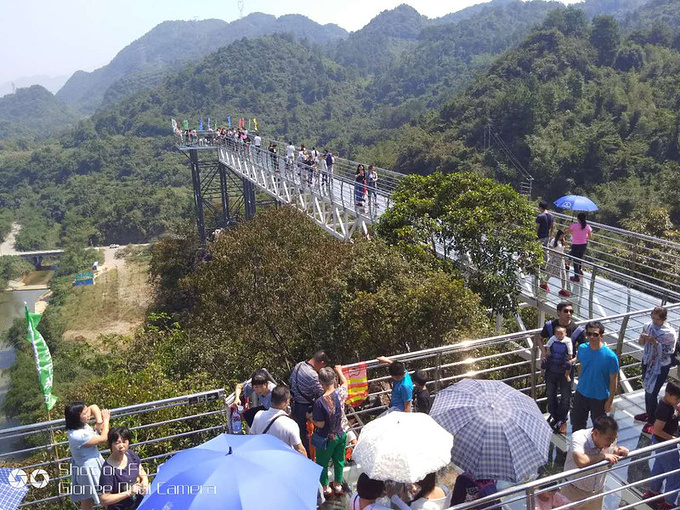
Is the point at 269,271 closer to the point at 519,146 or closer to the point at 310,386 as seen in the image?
the point at 310,386

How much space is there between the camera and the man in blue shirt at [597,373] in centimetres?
471

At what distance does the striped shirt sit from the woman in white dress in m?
1.50

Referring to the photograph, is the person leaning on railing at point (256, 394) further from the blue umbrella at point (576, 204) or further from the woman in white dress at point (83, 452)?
the blue umbrella at point (576, 204)

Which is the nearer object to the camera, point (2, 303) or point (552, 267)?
point (552, 267)

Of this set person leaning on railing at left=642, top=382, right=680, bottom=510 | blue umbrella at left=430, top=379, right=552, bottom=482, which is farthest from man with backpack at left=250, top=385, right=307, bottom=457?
Result: person leaning on railing at left=642, top=382, right=680, bottom=510

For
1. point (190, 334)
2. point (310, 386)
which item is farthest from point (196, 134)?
point (310, 386)

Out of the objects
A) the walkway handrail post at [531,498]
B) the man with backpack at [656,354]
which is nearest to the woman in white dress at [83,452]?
the walkway handrail post at [531,498]

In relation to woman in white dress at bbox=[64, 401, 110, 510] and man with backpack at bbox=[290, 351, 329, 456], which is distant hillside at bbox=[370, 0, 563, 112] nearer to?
man with backpack at bbox=[290, 351, 329, 456]

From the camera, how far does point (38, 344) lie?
5.82m

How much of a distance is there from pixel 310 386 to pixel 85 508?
1.93 meters

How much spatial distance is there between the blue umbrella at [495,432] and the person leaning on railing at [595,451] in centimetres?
20

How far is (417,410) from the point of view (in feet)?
16.0

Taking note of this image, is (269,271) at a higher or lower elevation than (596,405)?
lower

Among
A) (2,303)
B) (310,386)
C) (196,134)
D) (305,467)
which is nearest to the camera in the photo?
(305,467)
